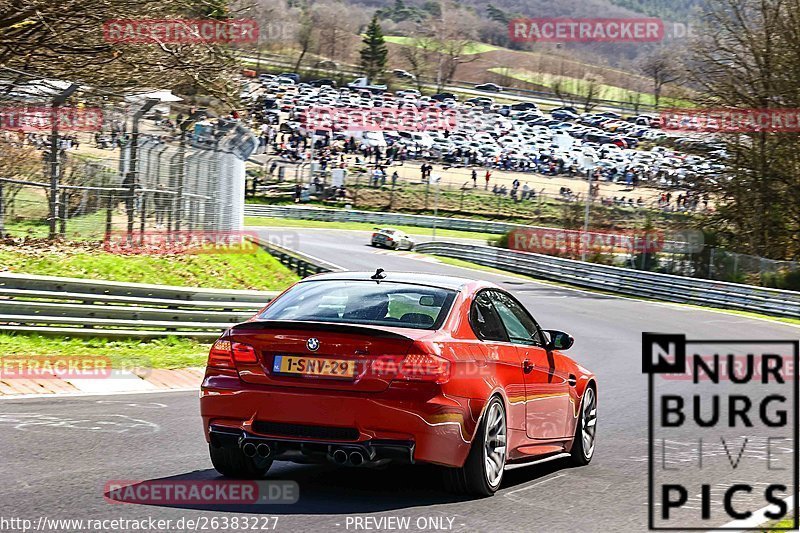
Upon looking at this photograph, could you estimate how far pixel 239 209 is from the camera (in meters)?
23.8

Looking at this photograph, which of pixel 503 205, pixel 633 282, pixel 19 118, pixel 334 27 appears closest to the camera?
pixel 19 118

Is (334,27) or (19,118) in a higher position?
(334,27)

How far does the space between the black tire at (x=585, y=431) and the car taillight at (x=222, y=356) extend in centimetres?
319

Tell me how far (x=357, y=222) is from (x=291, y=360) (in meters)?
64.0

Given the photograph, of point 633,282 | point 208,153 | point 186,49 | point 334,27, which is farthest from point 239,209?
point 334,27

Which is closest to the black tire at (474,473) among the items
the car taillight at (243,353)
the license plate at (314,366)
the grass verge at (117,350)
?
the license plate at (314,366)

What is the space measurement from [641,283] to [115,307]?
28731mm

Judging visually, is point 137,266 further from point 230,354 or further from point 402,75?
point 402,75

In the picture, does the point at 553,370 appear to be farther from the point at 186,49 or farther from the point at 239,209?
the point at 239,209

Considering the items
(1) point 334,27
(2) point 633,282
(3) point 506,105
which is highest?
(1) point 334,27

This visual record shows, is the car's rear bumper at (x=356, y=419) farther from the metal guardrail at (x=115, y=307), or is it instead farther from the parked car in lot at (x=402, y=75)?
the parked car in lot at (x=402, y=75)

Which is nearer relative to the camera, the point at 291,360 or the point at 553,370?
the point at 291,360

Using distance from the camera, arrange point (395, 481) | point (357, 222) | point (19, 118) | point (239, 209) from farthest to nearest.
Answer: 1. point (357, 222)
2. point (239, 209)
3. point (19, 118)
4. point (395, 481)

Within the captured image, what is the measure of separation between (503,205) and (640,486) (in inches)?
2705
